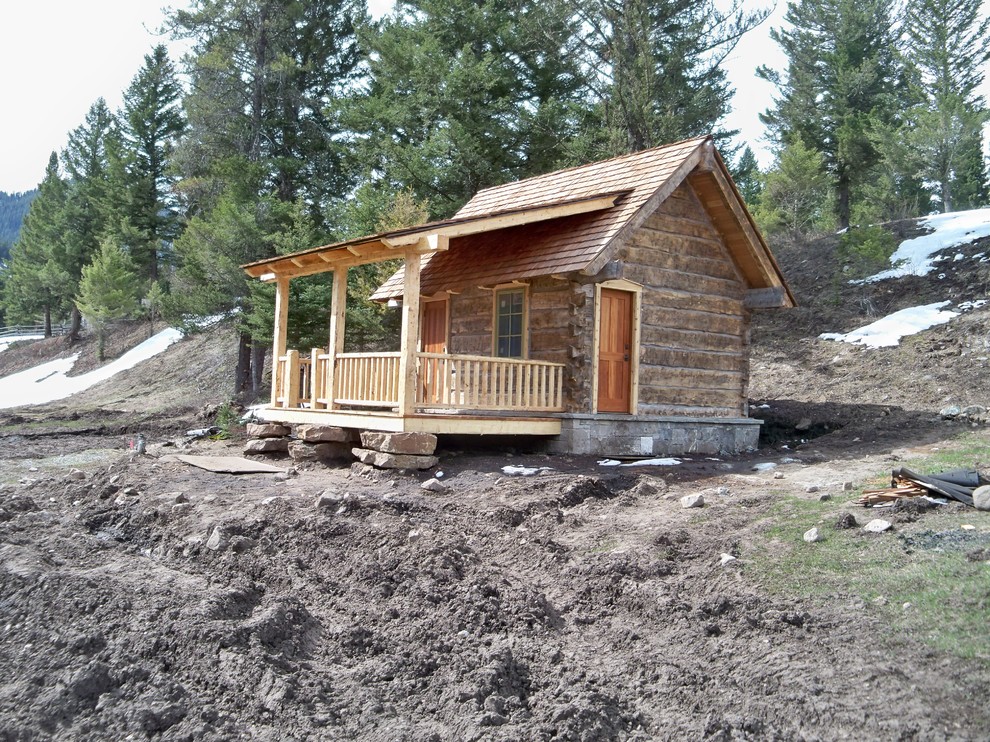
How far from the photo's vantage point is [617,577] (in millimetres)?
6852

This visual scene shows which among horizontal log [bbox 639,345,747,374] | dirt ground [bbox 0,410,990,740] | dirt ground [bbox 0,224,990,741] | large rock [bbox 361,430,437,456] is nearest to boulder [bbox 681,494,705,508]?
dirt ground [bbox 0,224,990,741]

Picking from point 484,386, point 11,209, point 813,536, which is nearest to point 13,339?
point 484,386

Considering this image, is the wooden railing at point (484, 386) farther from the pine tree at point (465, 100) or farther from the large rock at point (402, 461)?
the pine tree at point (465, 100)

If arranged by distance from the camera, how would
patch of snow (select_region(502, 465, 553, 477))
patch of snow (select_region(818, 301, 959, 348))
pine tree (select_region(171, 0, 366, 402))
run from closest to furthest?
1. patch of snow (select_region(502, 465, 553, 477))
2. patch of snow (select_region(818, 301, 959, 348))
3. pine tree (select_region(171, 0, 366, 402))

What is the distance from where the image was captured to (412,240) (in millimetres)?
11570

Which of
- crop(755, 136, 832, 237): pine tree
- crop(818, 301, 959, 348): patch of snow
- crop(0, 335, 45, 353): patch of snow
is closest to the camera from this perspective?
crop(818, 301, 959, 348): patch of snow

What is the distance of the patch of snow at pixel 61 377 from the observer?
Result: 126 feet

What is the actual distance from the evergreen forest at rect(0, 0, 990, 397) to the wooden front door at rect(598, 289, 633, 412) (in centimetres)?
943

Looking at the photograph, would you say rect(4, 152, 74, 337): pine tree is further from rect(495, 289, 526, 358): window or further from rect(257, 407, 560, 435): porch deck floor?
rect(257, 407, 560, 435): porch deck floor

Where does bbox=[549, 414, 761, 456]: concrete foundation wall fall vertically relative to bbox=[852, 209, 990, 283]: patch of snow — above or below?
below

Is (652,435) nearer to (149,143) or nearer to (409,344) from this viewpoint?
(409,344)

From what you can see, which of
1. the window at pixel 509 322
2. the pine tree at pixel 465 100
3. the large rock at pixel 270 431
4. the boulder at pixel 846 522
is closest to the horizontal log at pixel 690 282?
the window at pixel 509 322

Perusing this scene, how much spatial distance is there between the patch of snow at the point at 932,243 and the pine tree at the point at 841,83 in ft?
20.3

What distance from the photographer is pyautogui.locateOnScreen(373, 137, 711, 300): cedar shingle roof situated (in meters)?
13.2
